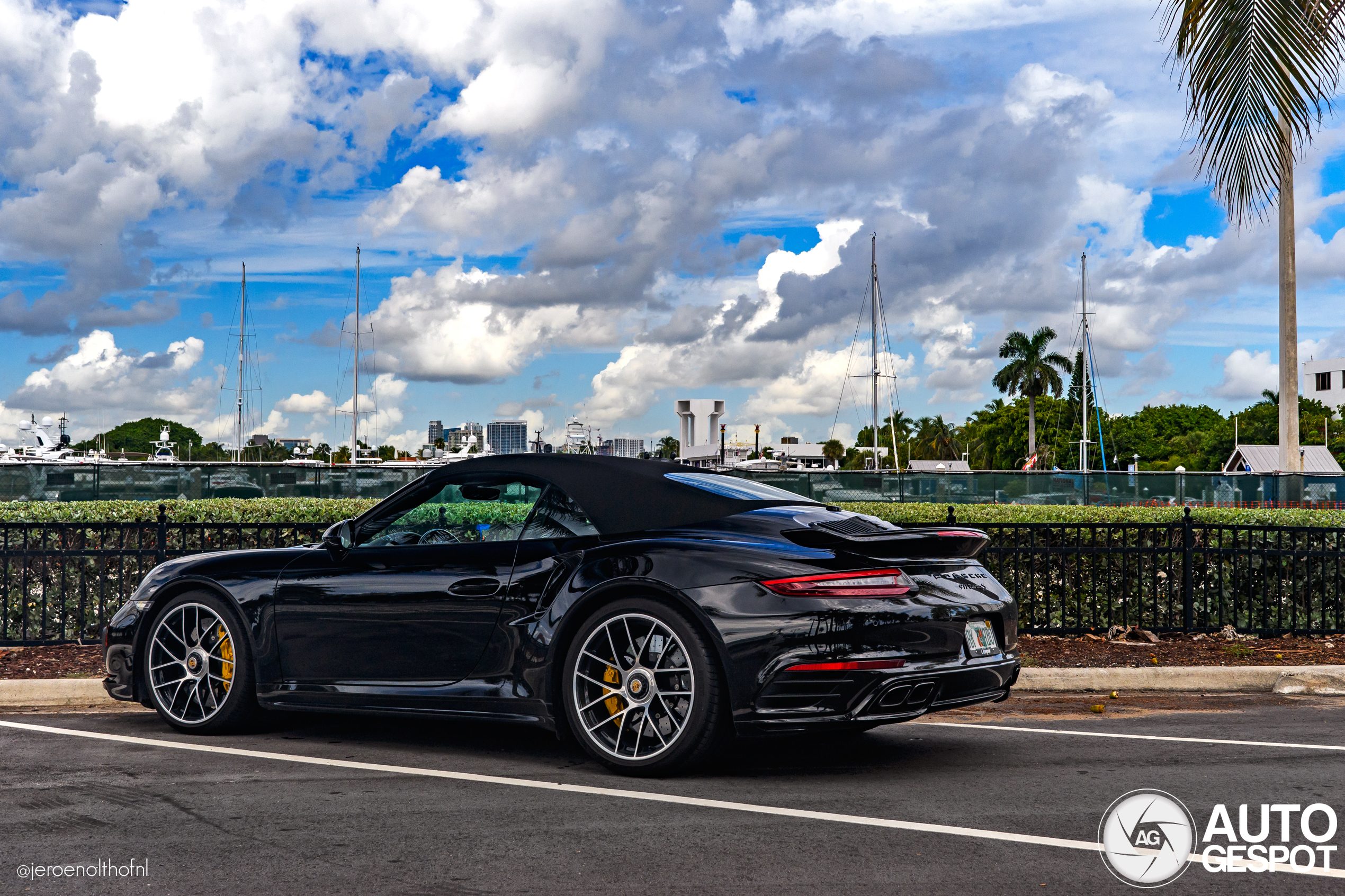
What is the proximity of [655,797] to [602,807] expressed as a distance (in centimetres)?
24

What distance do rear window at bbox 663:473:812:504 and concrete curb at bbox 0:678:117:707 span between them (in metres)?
4.48

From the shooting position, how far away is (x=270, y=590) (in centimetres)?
613

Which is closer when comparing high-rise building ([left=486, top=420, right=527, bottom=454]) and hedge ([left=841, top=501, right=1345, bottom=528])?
hedge ([left=841, top=501, right=1345, bottom=528])

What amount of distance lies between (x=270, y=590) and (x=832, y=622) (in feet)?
9.99

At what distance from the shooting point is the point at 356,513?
484 inches

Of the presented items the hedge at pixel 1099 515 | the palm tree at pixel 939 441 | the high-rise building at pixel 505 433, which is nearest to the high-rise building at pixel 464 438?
the high-rise building at pixel 505 433

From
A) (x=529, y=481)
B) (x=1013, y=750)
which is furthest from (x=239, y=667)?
(x=1013, y=750)

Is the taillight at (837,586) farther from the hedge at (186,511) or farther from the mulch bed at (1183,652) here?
the hedge at (186,511)

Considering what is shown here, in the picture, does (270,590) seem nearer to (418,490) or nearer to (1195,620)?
(418,490)

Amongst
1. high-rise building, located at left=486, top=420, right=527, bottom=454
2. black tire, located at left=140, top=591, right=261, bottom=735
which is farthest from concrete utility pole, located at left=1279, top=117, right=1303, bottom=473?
high-rise building, located at left=486, top=420, right=527, bottom=454

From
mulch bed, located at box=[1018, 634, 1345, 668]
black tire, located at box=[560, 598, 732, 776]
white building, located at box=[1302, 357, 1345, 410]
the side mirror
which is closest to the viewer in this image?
black tire, located at box=[560, 598, 732, 776]

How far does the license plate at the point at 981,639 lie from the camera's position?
17.2 feet

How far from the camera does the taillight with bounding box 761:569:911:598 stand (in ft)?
16.2
